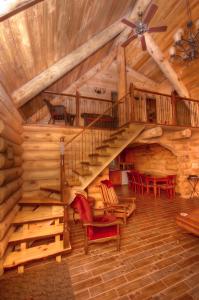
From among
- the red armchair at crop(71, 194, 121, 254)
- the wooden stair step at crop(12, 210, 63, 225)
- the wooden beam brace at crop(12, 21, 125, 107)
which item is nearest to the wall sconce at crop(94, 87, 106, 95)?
the wooden beam brace at crop(12, 21, 125, 107)

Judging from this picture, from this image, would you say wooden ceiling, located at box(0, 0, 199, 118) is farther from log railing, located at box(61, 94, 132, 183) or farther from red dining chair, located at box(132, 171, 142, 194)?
red dining chair, located at box(132, 171, 142, 194)

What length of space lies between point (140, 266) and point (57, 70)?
460 cm

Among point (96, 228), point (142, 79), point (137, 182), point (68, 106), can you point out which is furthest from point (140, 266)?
point (142, 79)

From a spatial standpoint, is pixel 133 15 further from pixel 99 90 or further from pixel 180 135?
pixel 180 135

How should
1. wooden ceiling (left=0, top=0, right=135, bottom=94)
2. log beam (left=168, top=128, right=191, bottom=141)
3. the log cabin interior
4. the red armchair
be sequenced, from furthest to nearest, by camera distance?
log beam (left=168, top=128, right=191, bottom=141)
the red armchair
wooden ceiling (left=0, top=0, right=135, bottom=94)
the log cabin interior

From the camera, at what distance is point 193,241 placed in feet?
9.86

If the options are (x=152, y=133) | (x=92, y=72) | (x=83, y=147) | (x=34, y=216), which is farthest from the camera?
(x=92, y=72)

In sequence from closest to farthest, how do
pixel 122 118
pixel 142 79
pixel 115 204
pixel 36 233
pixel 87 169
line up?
1. pixel 36 233
2. pixel 115 204
3. pixel 87 169
4. pixel 122 118
5. pixel 142 79

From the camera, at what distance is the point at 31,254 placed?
237 cm

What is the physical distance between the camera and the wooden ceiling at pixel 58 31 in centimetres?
256

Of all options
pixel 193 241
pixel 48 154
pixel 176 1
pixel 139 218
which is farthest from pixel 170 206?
pixel 176 1

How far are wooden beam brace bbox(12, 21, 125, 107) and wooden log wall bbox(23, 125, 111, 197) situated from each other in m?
Result: 0.91

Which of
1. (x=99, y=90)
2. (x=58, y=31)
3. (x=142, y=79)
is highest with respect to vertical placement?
(x=142, y=79)

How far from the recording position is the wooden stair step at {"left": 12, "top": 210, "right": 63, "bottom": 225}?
8.96 ft
